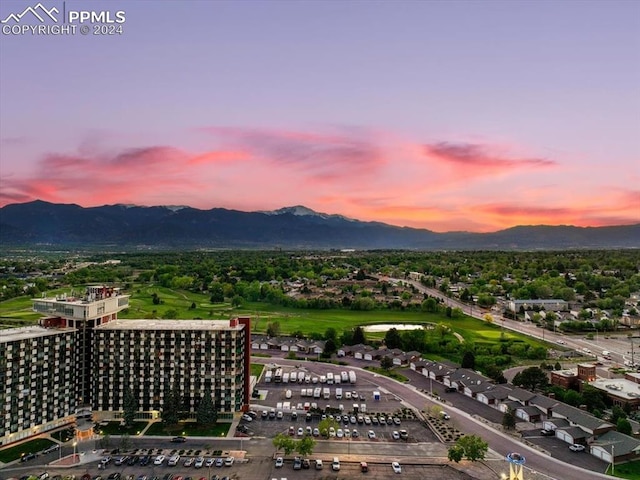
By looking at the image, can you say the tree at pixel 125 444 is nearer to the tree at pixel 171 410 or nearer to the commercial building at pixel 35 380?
the tree at pixel 171 410

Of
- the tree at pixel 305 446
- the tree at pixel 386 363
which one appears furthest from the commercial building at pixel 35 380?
the tree at pixel 386 363

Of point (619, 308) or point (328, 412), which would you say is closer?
point (328, 412)

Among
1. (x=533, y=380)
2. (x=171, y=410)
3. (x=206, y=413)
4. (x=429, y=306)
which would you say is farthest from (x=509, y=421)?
(x=429, y=306)

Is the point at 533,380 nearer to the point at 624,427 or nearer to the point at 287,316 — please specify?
the point at 624,427

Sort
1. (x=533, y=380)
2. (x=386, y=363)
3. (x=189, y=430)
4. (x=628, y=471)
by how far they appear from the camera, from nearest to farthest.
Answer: (x=628, y=471) → (x=189, y=430) → (x=533, y=380) → (x=386, y=363)

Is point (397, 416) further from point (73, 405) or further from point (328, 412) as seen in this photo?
point (73, 405)

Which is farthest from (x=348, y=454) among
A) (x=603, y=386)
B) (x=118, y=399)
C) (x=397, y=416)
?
(x=603, y=386)
